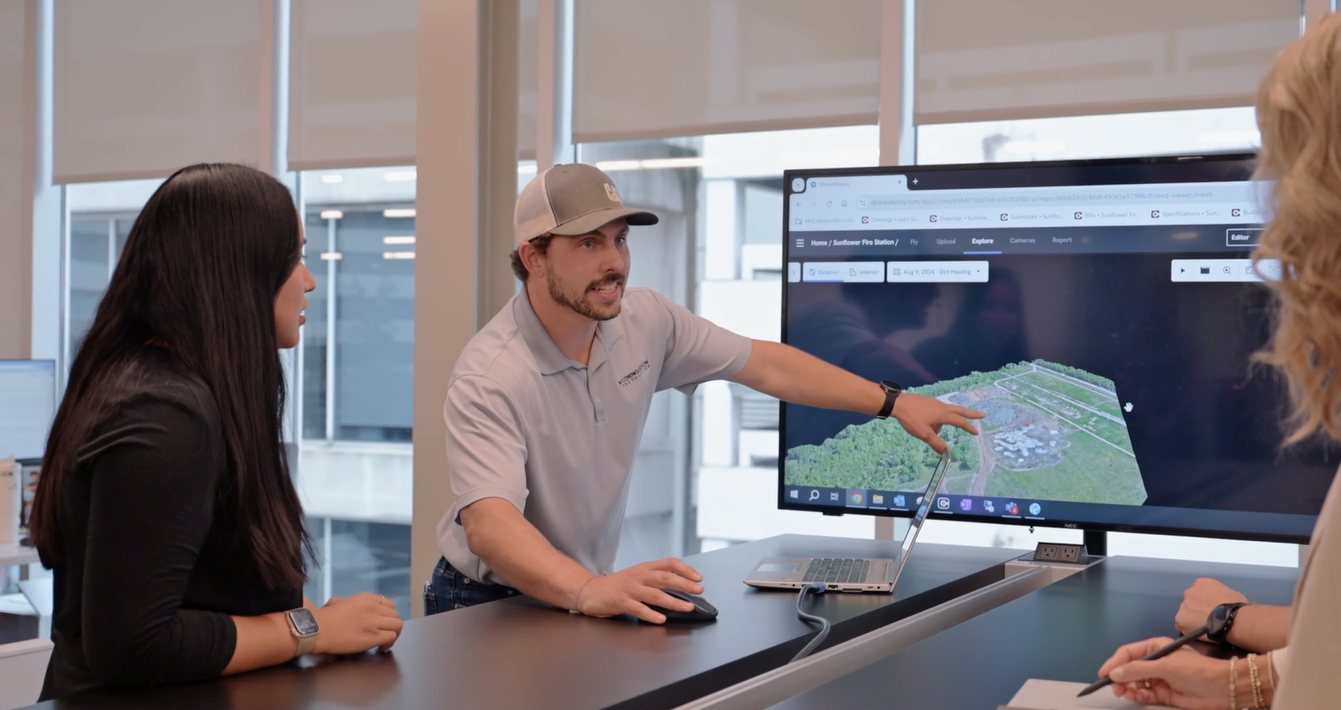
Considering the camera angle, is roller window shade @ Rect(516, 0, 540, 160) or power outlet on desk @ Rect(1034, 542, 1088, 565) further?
roller window shade @ Rect(516, 0, 540, 160)

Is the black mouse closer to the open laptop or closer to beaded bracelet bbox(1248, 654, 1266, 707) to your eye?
the open laptop

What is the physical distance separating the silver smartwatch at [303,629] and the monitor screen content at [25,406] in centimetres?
320

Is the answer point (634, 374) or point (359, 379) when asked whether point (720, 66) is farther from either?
point (359, 379)

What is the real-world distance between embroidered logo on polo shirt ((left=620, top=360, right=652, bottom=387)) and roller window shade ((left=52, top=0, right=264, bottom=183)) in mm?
3298

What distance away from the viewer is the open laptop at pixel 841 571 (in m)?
2.00

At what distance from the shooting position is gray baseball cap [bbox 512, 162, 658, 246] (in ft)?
7.36

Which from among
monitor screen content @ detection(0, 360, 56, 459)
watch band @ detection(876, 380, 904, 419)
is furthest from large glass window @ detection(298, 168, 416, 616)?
watch band @ detection(876, 380, 904, 419)

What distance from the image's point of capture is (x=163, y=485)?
128 cm

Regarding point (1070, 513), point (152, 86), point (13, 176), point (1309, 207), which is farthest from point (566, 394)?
point (13, 176)

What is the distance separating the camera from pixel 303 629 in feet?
4.72

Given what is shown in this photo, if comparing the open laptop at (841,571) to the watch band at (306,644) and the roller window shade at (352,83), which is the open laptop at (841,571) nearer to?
the watch band at (306,644)

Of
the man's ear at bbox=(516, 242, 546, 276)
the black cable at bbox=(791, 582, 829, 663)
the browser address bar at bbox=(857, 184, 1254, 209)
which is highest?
the browser address bar at bbox=(857, 184, 1254, 209)

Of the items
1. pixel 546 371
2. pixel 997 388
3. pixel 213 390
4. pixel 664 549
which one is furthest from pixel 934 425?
pixel 664 549

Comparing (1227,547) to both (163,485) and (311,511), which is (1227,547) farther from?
(311,511)
